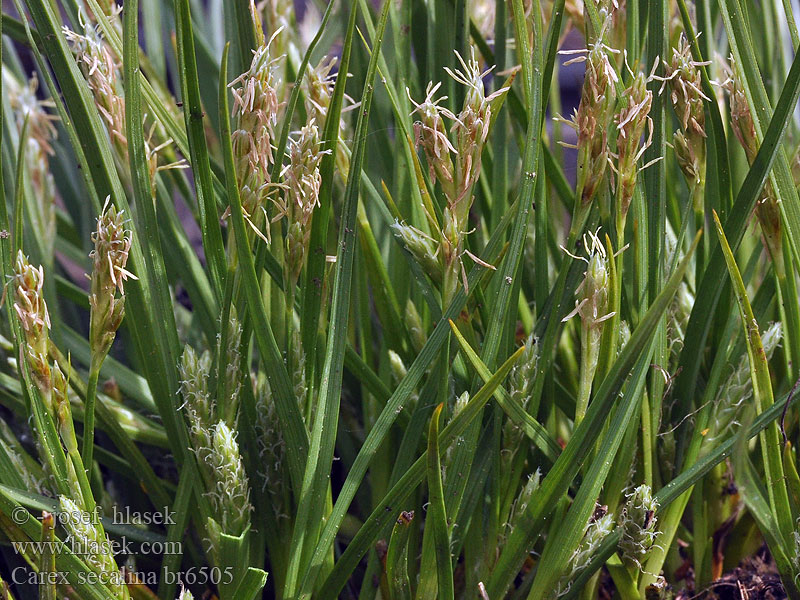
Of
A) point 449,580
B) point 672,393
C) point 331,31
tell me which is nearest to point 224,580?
point 449,580

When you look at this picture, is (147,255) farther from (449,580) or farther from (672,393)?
(672,393)

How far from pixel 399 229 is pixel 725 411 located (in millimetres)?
291

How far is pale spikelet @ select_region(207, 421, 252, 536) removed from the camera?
1.41ft

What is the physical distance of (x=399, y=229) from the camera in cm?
43

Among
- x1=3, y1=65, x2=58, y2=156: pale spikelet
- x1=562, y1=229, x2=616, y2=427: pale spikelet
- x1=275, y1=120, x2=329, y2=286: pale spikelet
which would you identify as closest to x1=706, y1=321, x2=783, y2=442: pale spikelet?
x1=562, y1=229, x2=616, y2=427: pale spikelet

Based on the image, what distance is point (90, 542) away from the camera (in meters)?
0.42

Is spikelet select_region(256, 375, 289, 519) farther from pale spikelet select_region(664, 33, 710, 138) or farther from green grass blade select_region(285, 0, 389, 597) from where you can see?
pale spikelet select_region(664, 33, 710, 138)

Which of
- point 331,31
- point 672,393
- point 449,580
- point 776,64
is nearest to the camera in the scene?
point 449,580

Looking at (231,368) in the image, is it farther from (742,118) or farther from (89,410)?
(742,118)

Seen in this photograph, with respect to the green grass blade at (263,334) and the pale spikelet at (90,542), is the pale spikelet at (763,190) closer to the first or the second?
the green grass blade at (263,334)

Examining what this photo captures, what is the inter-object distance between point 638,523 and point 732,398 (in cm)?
14

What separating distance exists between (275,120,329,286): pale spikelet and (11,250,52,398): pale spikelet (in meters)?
0.15

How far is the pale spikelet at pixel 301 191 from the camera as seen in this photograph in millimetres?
404

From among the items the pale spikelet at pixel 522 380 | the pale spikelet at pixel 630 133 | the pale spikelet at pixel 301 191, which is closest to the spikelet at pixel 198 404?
the pale spikelet at pixel 301 191
